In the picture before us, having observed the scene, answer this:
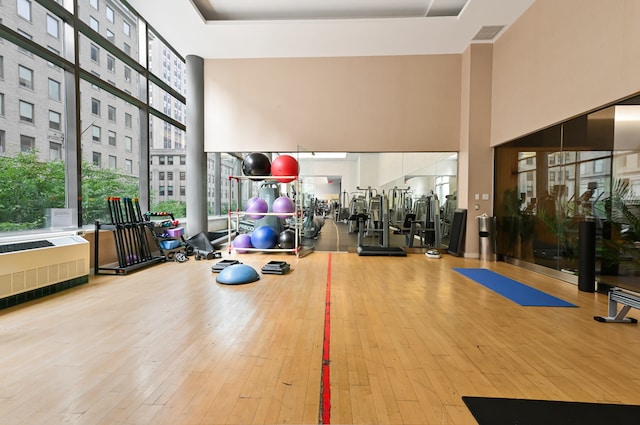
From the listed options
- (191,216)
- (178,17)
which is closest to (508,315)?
(191,216)

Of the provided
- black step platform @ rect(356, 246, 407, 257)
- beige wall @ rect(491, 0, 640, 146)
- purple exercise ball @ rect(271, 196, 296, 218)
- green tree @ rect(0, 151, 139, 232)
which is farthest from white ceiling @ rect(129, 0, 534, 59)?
black step platform @ rect(356, 246, 407, 257)

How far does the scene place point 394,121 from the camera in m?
6.13

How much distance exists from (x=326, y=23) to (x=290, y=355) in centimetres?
516

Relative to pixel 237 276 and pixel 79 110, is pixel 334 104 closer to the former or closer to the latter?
pixel 237 276

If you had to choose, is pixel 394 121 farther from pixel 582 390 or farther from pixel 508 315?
pixel 582 390

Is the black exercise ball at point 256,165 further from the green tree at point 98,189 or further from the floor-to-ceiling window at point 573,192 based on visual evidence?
the floor-to-ceiling window at point 573,192

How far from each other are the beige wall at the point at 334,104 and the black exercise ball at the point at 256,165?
0.61 metres

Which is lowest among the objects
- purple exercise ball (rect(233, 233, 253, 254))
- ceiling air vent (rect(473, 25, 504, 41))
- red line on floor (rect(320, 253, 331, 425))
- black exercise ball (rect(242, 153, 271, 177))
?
red line on floor (rect(320, 253, 331, 425))

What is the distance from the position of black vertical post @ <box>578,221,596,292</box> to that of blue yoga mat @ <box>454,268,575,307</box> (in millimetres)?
565

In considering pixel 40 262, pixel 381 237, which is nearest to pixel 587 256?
pixel 381 237

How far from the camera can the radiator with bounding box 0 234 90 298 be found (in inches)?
113

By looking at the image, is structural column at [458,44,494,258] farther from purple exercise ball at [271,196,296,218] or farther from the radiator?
the radiator

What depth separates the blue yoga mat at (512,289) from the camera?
3174mm

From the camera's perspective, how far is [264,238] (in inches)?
229
